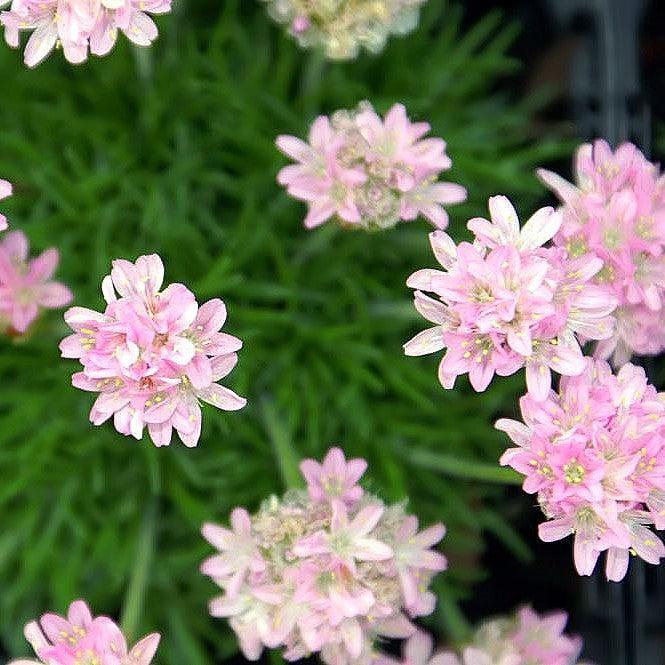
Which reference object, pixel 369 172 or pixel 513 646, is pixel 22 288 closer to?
pixel 369 172

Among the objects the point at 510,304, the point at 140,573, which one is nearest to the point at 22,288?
the point at 140,573

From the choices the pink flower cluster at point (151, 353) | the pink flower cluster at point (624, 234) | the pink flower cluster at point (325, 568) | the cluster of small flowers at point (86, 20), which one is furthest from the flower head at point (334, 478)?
the cluster of small flowers at point (86, 20)

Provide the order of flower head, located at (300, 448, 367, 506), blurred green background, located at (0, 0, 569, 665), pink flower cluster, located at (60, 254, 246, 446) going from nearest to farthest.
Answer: pink flower cluster, located at (60, 254, 246, 446) < flower head, located at (300, 448, 367, 506) < blurred green background, located at (0, 0, 569, 665)

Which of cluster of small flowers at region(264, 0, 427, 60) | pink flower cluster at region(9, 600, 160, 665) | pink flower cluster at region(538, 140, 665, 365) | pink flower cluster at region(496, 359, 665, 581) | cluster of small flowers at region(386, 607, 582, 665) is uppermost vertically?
cluster of small flowers at region(264, 0, 427, 60)

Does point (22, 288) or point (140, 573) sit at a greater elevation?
point (22, 288)

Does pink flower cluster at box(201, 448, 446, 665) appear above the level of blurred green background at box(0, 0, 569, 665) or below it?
below

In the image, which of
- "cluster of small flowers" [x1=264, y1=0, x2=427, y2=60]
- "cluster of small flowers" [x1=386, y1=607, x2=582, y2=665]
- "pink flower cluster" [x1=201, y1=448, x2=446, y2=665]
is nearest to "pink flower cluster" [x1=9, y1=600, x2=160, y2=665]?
"pink flower cluster" [x1=201, y1=448, x2=446, y2=665]

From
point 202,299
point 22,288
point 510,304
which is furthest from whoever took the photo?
point 202,299

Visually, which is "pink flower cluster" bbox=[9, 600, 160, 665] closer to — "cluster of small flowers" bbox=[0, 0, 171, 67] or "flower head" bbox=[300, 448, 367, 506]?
"flower head" bbox=[300, 448, 367, 506]
